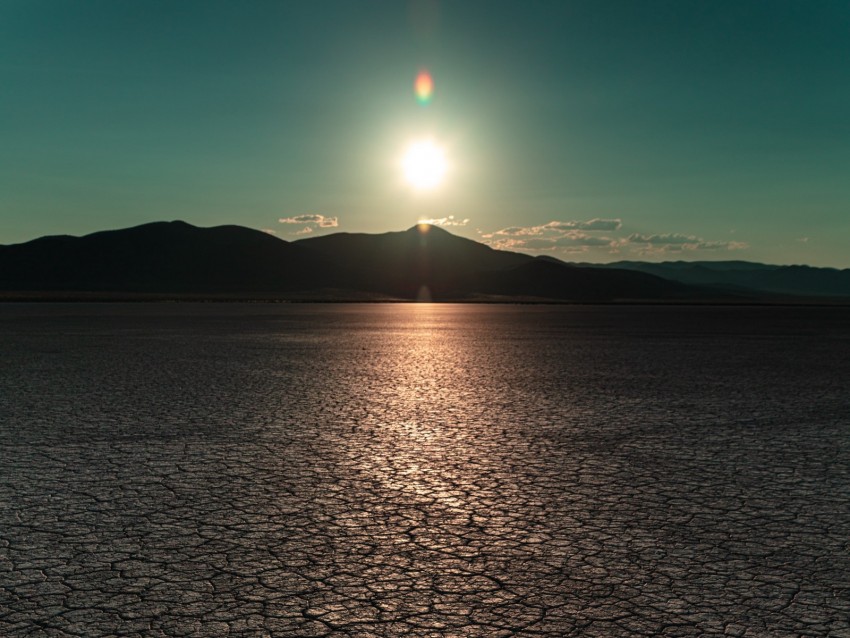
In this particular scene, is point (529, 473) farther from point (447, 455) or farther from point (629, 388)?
point (629, 388)

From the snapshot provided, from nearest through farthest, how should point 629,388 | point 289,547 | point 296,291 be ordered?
point 289,547, point 629,388, point 296,291

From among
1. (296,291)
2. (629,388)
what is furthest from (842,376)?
(296,291)

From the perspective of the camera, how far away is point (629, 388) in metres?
15.8

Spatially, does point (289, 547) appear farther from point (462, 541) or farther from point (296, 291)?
point (296, 291)

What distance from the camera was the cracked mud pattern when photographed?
4535 millimetres

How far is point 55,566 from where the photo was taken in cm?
526

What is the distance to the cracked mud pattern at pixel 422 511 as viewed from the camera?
4.54 m

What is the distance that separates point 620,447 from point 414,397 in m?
5.27

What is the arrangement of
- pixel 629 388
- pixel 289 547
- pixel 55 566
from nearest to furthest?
pixel 55 566 < pixel 289 547 < pixel 629 388

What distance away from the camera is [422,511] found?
6.67 metres

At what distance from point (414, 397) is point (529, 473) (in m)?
6.30

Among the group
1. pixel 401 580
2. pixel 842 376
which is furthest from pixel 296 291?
pixel 401 580

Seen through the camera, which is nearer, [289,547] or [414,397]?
[289,547]

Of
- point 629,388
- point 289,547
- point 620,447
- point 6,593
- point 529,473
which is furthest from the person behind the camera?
point 629,388
